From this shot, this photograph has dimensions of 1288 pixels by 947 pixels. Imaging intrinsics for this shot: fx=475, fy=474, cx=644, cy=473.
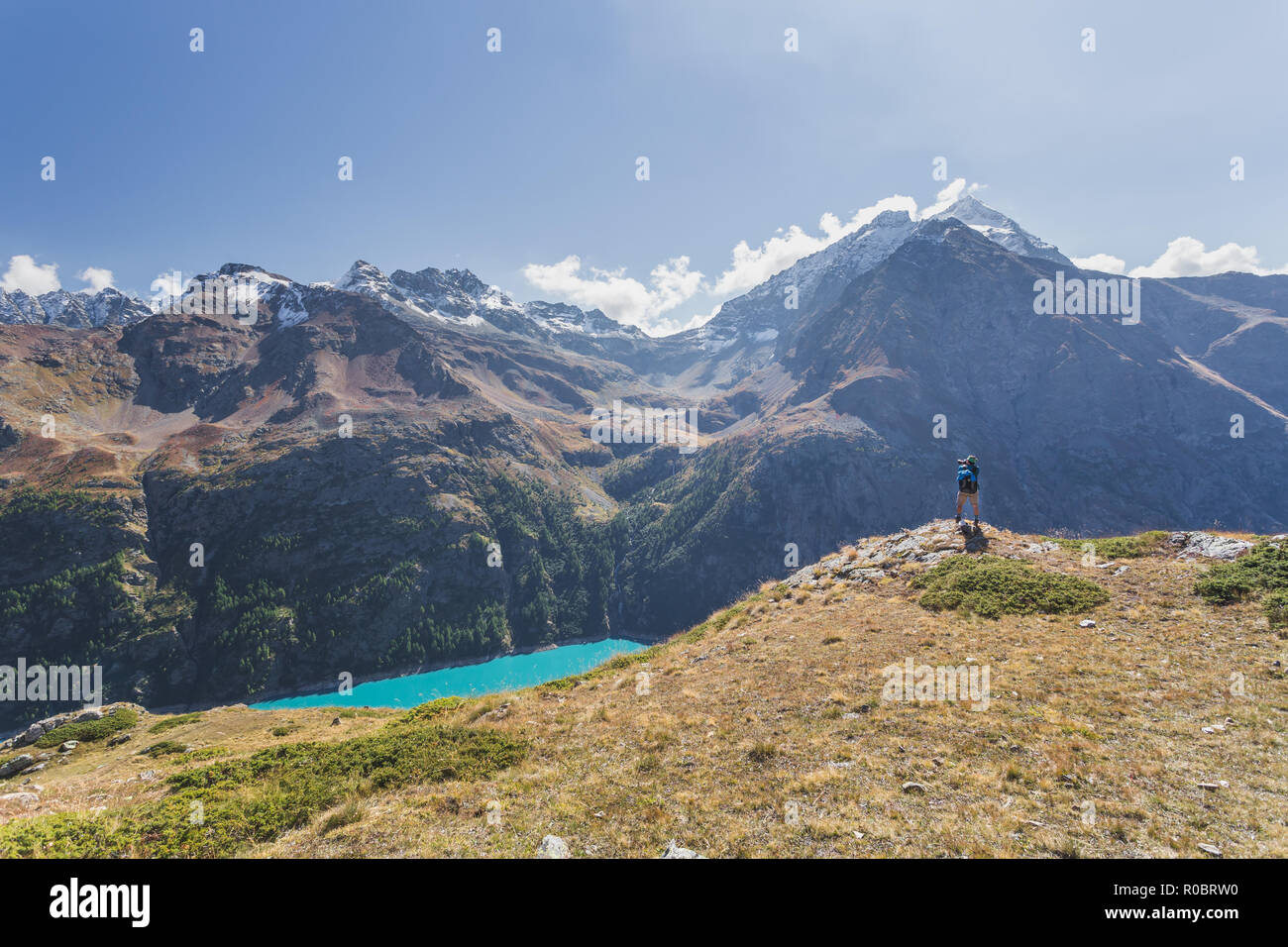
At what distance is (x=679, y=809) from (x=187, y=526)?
251m

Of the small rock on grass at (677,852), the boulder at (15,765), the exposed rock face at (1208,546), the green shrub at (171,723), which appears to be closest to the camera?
the small rock on grass at (677,852)

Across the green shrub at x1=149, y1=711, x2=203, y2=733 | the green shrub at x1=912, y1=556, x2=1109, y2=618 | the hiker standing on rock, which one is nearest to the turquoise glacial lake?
the green shrub at x1=149, y1=711, x2=203, y2=733

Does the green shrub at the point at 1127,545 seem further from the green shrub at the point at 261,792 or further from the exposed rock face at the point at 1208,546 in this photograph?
the green shrub at the point at 261,792

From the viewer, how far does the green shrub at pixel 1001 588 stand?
64.7 ft

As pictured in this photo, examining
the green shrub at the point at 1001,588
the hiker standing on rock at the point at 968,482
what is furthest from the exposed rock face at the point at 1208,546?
the hiker standing on rock at the point at 968,482

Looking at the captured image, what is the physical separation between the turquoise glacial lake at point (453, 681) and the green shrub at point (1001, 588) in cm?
12164

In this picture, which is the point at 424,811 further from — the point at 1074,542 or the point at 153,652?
the point at 153,652

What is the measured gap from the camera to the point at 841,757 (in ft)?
39.8

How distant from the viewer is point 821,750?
41.1ft

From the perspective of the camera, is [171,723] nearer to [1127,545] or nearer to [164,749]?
[164,749]

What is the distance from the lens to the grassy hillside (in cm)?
888
